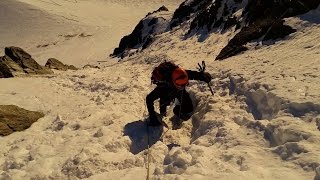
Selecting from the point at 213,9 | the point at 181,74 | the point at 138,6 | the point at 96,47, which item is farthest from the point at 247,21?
the point at 138,6

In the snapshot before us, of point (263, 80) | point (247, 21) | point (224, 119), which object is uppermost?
point (247, 21)

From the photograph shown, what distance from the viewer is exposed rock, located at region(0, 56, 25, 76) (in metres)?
17.7

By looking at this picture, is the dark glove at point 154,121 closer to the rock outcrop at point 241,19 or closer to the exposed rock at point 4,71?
the rock outcrop at point 241,19

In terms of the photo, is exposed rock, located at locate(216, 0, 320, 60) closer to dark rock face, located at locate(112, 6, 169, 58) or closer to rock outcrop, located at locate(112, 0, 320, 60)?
rock outcrop, located at locate(112, 0, 320, 60)

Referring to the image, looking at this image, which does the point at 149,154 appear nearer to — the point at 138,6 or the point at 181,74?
the point at 181,74

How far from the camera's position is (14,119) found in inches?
397

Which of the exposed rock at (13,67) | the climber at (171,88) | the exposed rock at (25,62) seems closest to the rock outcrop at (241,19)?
the climber at (171,88)

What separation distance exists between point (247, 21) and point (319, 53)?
6.65m

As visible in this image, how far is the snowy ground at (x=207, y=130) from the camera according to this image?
→ 605 cm

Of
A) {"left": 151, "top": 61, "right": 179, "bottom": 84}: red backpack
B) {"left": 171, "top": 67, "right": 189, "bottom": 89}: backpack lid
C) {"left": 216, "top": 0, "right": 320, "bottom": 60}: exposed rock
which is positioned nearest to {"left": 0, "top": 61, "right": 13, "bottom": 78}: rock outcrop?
{"left": 216, "top": 0, "right": 320, "bottom": 60}: exposed rock

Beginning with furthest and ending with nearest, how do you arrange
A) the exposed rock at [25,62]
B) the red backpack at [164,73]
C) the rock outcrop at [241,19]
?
the exposed rock at [25,62] < the rock outcrop at [241,19] < the red backpack at [164,73]

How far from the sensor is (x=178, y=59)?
15.1 metres

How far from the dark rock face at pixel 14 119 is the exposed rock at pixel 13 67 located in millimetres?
7425

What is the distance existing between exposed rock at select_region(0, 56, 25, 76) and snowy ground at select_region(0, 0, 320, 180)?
5114 millimetres
